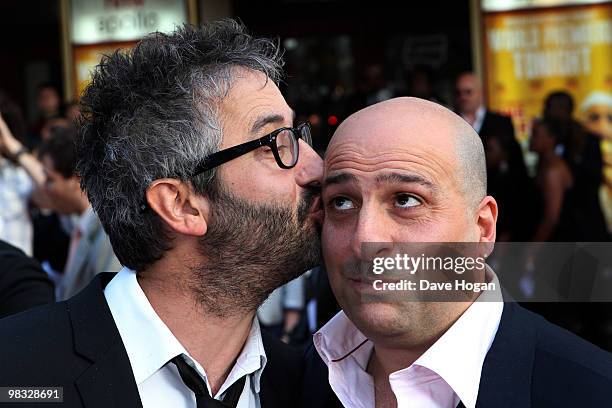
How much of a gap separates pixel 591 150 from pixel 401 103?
5.07 m

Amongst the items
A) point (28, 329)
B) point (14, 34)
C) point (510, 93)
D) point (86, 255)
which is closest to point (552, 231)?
point (510, 93)

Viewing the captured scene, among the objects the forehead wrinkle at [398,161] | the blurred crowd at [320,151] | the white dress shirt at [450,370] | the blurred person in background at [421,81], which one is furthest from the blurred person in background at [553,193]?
the forehead wrinkle at [398,161]

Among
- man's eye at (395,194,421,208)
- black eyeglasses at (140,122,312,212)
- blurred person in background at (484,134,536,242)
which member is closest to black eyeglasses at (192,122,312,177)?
black eyeglasses at (140,122,312,212)

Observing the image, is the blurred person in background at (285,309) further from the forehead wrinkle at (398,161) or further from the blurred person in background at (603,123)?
the blurred person in background at (603,123)

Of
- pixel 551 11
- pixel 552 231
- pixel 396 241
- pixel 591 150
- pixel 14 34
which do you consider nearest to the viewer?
pixel 396 241

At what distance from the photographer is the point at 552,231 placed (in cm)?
622

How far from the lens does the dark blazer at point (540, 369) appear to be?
77.4 inches

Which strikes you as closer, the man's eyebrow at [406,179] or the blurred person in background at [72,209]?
the man's eyebrow at [406,179]

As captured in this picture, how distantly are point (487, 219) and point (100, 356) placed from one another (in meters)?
1.03

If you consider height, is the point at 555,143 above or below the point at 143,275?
above

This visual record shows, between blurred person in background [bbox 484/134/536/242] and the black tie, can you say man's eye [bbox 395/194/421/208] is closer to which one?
the black tie

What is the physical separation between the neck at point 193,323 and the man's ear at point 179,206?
5.1 inches

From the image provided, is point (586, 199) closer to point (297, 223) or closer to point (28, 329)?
point (297, 223)

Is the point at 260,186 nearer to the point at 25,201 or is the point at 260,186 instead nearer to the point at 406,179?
the point at 406,179
